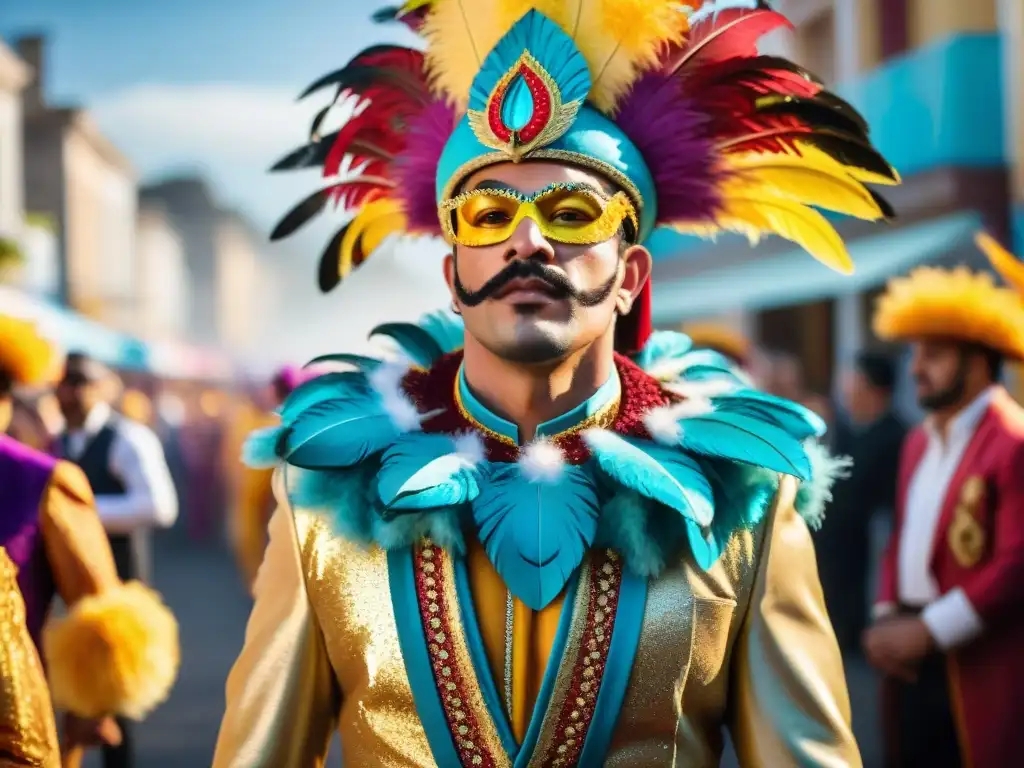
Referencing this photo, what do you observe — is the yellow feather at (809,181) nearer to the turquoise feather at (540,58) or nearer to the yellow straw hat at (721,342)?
the turquoise feather at (540,58)

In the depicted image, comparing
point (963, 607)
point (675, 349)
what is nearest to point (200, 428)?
point (963, 607)

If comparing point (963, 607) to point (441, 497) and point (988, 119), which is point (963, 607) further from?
point (988, 119)

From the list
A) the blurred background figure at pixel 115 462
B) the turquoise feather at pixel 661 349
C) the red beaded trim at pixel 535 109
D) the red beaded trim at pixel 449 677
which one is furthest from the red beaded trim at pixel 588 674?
the blurred background figure at pixel 115 462

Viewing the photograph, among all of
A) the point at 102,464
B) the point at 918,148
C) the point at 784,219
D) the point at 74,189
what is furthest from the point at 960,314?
the point at 74,189

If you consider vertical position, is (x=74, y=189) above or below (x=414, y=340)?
above

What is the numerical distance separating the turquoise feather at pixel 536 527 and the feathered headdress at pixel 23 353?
7.47 ft

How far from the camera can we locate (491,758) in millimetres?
2041

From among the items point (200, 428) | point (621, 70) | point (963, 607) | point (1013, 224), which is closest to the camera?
point (621, 70)

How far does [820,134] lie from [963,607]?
2373 mm

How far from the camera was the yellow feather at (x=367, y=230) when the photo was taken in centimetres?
256

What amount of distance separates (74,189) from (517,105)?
32.7 meters

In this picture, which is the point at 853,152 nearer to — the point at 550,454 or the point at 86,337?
the point at 550,454

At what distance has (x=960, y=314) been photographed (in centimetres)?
459

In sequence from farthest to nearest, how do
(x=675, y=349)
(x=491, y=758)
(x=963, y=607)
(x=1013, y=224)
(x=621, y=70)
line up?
(x=1013, y=224) < (x=963, y=607) < (x=675, y=349) < (x=621, y=70) < (x=491, y=758)
